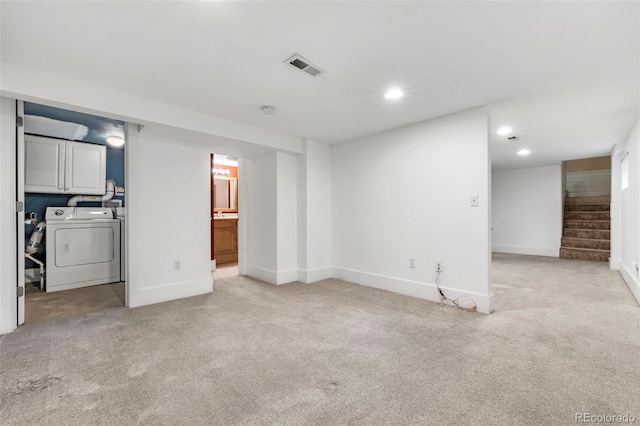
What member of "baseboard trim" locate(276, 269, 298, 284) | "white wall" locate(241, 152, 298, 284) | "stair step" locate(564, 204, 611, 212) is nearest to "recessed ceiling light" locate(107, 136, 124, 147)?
"white wall" locate(241, 152, 298, 284)

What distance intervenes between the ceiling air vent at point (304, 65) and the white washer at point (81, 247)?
386 centimetres

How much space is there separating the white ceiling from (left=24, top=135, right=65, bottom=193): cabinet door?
9.09 ft

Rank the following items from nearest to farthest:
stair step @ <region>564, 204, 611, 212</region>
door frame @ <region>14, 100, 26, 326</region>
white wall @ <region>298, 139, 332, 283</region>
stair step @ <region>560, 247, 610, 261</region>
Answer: door frame @ <region>14, 100, 26, 326</region>, white wall @ <region>298, 139, 332, 283</region>, stair step @ <region>560, 247, 610, 261</region>, stair step @ <region>564, 204, 611, 212</region>

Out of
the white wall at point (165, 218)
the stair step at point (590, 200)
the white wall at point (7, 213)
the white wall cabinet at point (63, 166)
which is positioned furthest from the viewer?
the stair step at point (590, 200)

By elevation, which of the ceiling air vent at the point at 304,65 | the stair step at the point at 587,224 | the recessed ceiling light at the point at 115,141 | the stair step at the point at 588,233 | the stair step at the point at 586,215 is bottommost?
the stair step at the point at 588,233

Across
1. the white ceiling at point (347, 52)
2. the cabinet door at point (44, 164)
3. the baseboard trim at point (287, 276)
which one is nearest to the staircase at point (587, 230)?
the white ceiling at point (347, 52)

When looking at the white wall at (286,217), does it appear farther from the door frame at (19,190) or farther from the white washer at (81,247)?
the door frame at (19,190)

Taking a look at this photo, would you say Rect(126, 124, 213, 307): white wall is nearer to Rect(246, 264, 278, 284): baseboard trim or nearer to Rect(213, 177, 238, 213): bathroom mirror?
Rect(246, 264, 278, 284): baseboard trim

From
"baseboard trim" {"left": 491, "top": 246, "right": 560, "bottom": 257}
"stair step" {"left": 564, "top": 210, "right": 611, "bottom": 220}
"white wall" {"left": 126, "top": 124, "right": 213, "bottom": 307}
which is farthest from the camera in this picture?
"stair step" {"left": 564, "top": 210, "right": 611, "bottom": 220}

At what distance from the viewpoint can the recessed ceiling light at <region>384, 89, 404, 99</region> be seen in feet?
8.59

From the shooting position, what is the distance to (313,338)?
2336mm

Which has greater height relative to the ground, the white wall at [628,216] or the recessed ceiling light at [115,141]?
the recessed ceiling light at [115,141]

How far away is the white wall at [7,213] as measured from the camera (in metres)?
2.40

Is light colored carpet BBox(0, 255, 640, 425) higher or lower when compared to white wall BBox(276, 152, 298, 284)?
lower
